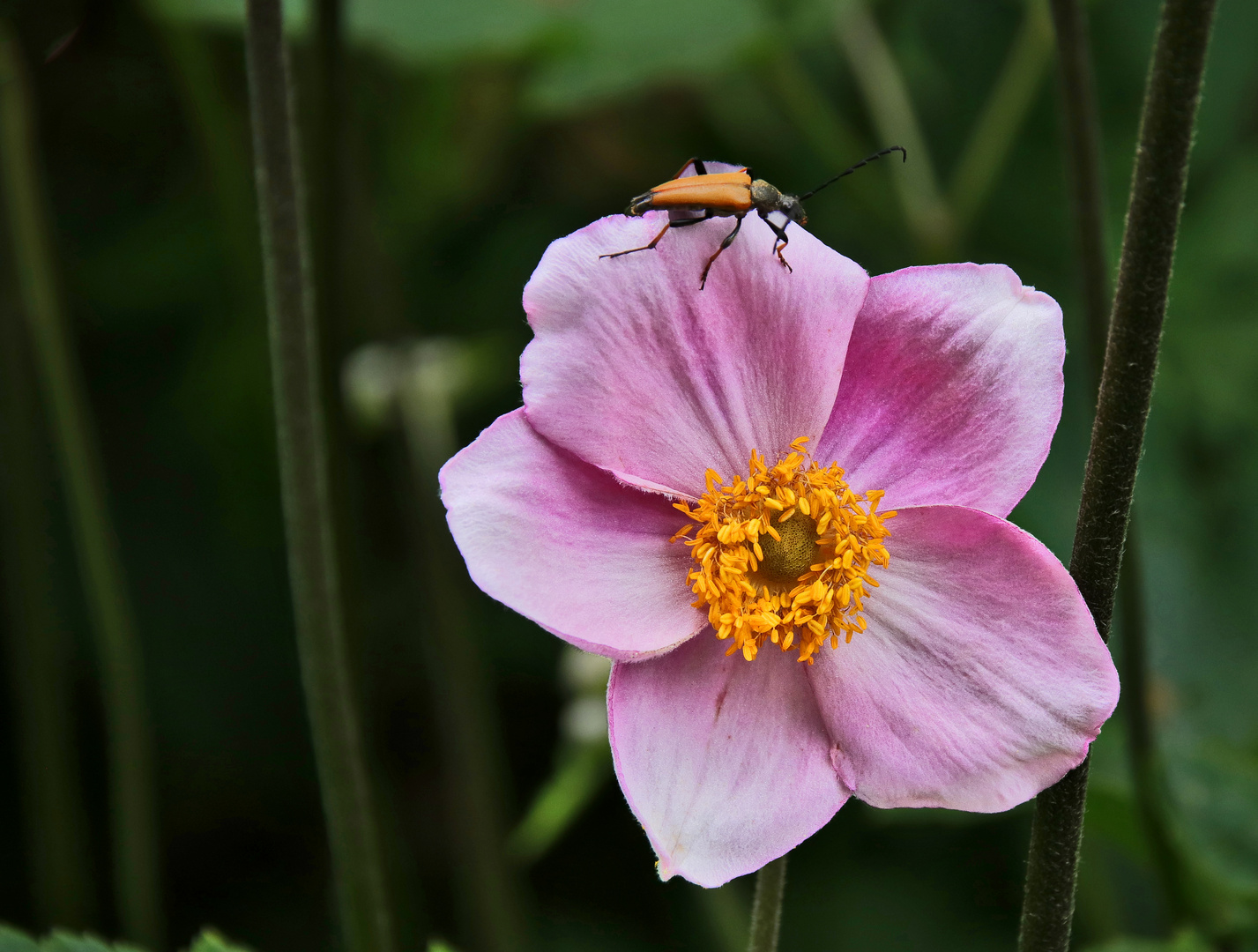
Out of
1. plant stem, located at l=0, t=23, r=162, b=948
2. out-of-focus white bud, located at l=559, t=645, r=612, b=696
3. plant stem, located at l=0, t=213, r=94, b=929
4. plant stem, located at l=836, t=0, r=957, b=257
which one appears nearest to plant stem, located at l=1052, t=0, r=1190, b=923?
out-of-focus white bud, located at l=559, t=645, r=612, b=696

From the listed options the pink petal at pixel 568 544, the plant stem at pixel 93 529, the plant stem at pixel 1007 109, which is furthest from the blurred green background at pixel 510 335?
the pink petal at pixel 568 544

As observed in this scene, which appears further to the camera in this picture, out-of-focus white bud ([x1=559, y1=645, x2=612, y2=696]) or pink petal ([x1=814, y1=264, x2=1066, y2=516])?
out-of-focus white bud ([x1=559, y1=645, x2=612, y2=696])

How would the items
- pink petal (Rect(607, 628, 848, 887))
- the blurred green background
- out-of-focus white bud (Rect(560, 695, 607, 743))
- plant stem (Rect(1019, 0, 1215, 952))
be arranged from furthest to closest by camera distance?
1. the blurred green background
2. out-of-focus white bud (Rect(560, 695, 607, 743))
3. pink petal (Rect(607, 628, 848, 887))
4. plant stem (Rect(1019, 0, 1215, 952))

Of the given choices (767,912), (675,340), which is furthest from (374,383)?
(767,912)

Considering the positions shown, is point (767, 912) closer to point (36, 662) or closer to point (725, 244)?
point (725, 244)

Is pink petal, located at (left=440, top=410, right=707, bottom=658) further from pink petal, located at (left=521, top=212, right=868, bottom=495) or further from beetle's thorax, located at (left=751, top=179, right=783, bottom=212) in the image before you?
beetle's thorax, located at (left=751, top=179, right=783, bottom=212)

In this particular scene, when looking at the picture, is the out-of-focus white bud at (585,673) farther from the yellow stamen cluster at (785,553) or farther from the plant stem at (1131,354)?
the plant stem at (1131,354)
